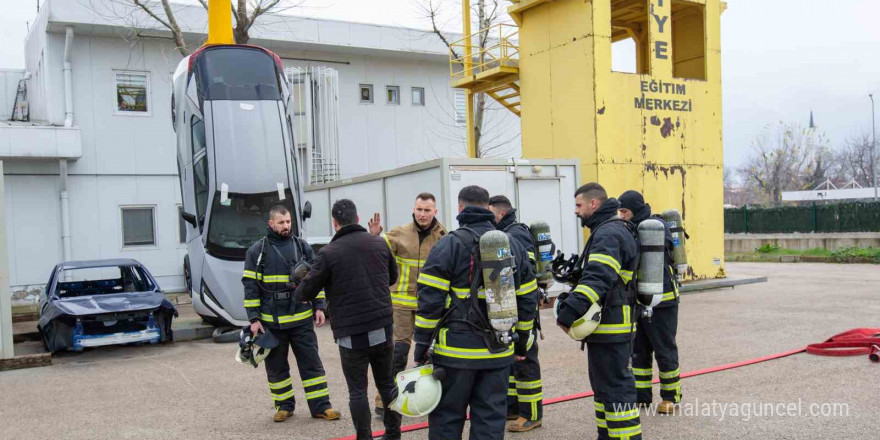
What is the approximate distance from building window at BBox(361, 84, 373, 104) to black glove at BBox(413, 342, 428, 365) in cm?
1715

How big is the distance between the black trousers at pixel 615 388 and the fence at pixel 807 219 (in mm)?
24750

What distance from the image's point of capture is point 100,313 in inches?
368

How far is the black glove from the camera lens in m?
4.23

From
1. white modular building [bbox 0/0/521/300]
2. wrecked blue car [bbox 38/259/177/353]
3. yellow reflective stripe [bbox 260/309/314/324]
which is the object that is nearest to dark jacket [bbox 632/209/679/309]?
yellow reflective stripe [bbox 260/309/314/324]

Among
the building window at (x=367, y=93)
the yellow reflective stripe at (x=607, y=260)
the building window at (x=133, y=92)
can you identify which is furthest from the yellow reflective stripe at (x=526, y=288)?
the building window at (x=367, y=93)

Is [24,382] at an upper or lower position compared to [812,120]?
lower

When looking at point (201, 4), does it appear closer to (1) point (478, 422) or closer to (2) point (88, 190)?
(2) point (88, 190)

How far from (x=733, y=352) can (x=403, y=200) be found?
616 cm

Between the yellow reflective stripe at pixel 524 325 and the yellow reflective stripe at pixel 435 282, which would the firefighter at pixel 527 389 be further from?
the yellow reflective stripe at pixel 435 282

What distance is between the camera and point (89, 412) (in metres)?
6.68

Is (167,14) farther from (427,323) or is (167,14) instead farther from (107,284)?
(427,323)

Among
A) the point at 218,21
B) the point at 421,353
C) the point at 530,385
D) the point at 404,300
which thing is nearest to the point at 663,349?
the point at 530,385

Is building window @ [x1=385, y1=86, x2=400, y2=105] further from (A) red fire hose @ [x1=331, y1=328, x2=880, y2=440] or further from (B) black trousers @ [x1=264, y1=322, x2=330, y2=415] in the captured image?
(B) black trousers @ [x1=264, y1=322, x2=330, y2=415]

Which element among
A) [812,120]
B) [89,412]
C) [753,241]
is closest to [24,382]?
[89,412]
